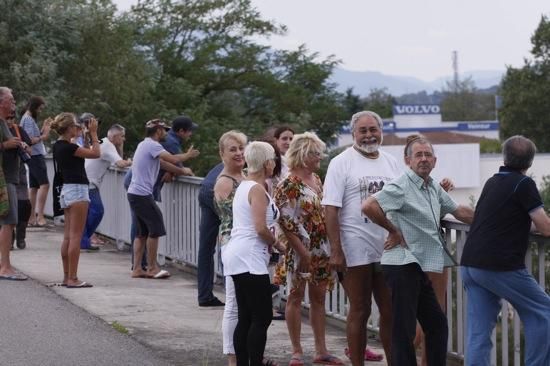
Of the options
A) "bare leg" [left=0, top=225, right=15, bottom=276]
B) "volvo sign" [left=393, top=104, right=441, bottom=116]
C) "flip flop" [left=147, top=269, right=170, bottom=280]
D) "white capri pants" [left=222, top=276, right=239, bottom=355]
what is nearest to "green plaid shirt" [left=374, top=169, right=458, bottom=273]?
"white capri pants" [left=222, top=276, right=239, bottom=355]

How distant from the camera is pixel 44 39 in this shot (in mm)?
24953

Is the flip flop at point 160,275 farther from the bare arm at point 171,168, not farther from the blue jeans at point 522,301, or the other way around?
the blue jeans at point 522,301

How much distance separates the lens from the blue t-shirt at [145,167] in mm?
12328

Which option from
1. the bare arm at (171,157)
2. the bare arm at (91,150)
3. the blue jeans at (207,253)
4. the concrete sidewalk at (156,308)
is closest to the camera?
the concrete sidewalk at (156,308)

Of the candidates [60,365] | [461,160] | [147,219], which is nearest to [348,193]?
[60,365]

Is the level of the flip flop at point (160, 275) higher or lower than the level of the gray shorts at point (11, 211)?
lower

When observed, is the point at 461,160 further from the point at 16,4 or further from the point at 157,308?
the point at 157,308

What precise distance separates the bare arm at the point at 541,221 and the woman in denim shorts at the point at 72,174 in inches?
222

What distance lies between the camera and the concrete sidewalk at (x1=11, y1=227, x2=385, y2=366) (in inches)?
352

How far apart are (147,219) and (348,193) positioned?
4.99m

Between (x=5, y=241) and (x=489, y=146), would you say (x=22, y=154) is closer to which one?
(x=5, y=241)

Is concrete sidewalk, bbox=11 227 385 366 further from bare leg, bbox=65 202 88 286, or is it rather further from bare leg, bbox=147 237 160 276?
bare leg, bbox=65 202 88 286

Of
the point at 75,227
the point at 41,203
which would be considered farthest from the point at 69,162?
the point at 41,203

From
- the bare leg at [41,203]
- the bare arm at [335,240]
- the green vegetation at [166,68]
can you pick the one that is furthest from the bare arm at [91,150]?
the green vegetation at [166,68]
